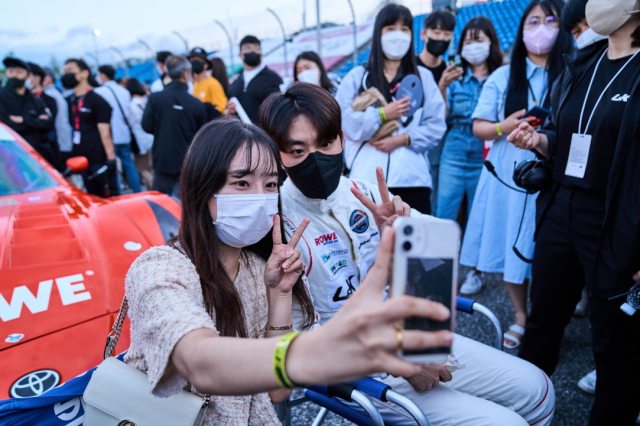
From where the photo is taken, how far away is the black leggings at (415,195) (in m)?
2.99

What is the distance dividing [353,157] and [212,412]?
220cm

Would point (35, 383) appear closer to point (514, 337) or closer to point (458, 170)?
point (514, 337)

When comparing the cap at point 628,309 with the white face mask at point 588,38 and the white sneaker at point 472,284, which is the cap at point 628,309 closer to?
the white face mask at point 588,38

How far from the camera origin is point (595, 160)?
1.86 meters

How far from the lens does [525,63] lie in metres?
2.94

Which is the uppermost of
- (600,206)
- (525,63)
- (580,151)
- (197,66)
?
(197,66)

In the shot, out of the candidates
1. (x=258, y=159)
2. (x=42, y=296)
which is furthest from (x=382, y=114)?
(x=42, y=296)

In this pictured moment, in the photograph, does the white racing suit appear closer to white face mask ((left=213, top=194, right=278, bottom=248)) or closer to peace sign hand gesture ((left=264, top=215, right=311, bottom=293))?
peace sign hand gesture ((left=264, top=215, right=311, bottom=293))

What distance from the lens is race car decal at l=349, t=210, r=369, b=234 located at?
188cm

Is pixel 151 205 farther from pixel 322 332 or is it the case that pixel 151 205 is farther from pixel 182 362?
pixel 322 332

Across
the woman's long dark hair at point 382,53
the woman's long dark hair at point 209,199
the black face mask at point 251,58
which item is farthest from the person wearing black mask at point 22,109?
the woman's long dark hair at point 209,199

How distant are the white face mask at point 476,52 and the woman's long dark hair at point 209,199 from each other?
2839mm

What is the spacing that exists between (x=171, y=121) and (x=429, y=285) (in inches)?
176

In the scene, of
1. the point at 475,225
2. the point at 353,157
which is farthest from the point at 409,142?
the point at 475,225
